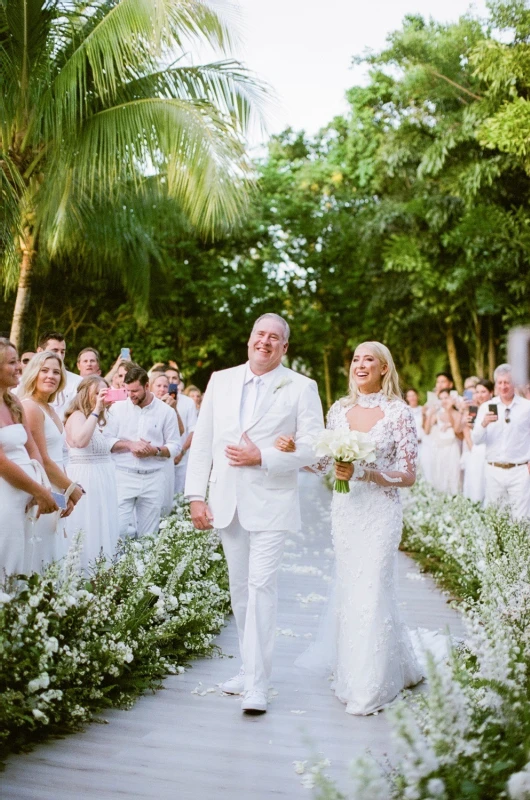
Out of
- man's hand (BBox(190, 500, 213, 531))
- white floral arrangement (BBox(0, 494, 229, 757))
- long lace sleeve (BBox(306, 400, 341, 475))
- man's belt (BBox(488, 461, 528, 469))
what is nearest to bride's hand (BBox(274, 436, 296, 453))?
long lace sleeve (BBox(306, 400, 341, 475))

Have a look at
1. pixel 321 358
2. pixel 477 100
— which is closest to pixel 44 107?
pixel 477 100

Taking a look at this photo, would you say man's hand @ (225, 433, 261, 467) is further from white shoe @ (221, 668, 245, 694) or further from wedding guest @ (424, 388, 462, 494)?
wedding guest @ (424, 388, 462, 494)

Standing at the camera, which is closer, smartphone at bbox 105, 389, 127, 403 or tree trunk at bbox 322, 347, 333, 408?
smartphone at bbox 105, 389, 127, 403

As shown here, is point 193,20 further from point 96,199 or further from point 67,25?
point 96,199

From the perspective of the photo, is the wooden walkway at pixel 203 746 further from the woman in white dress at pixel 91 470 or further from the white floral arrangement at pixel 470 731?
the woman in white dress at pixel 91 470

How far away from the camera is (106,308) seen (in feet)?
76.8

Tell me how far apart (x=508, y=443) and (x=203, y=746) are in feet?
21.4

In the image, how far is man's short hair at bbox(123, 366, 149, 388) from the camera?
932 cm

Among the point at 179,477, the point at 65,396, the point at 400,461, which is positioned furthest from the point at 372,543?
the point at 179,477

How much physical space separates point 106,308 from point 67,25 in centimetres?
1205

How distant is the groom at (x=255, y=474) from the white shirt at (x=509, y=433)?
5088 mm

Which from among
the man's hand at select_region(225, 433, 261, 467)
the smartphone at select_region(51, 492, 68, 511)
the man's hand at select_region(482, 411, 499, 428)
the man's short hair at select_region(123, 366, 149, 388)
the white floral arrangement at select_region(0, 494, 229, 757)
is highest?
the man's short hair at select_region(123, 366, 149, 388)

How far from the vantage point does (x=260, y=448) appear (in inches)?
230

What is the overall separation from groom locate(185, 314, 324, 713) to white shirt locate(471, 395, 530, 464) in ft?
16.7
